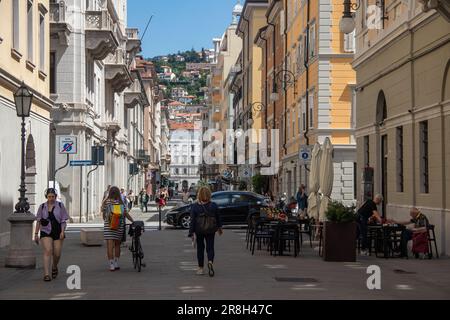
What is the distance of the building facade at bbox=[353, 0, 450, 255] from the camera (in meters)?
20.7

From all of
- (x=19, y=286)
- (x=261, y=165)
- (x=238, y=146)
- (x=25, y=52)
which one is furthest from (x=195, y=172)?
(x=19, y=286)

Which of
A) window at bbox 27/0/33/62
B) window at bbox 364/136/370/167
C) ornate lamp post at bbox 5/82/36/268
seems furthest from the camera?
window at bbox 364/136/370/167

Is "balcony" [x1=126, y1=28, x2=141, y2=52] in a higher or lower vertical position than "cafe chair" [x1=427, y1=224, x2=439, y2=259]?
higher

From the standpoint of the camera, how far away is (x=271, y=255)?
69.3 ft

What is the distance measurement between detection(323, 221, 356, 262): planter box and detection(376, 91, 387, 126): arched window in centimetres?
874

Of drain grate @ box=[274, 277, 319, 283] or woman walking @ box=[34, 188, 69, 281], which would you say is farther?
woman walking @ box=[34, 188, 69, 281]

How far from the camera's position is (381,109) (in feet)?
90.5

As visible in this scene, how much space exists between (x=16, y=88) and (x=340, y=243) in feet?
34.2

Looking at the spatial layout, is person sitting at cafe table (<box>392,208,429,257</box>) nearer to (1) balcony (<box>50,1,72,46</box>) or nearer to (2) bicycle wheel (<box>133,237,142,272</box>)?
(2) bicycle wheel (<box>133,237,142,272</box>)

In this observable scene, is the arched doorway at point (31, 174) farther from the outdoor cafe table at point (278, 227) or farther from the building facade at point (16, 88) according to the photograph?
the outdoor cafe table at point (278, 227)

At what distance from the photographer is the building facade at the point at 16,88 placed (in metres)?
23.3

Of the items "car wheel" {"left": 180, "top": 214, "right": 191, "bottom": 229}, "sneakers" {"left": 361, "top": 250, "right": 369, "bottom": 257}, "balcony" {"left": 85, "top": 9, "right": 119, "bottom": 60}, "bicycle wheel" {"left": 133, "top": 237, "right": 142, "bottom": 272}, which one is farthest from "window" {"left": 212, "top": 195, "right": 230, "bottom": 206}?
"bicycle wheel" {"left": 133, "top": 237, "right": 142, "bottom": 272}

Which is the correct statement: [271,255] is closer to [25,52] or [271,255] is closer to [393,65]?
[393,65]
